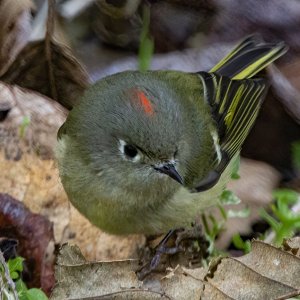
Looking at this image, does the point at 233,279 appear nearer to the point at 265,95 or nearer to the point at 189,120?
the point at 189,120

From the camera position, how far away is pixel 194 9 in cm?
437

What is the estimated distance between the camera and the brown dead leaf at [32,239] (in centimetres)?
313

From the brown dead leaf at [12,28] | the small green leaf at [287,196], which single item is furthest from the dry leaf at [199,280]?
the brown dead leaf at [12,28]

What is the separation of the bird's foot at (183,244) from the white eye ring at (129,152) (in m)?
0.69

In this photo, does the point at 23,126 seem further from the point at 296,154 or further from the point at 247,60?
the point at 296,154

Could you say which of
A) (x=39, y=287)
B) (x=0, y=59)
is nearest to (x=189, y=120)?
(x=39, y=287)

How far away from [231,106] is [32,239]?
106 centimetres

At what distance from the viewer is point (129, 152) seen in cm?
277

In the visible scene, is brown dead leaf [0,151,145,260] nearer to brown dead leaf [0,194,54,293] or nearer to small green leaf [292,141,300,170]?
brown dead leaf [0,194,54,293]

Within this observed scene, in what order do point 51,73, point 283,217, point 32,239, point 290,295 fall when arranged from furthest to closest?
point 51,73 → point 283,217 → point 32,239 → point 290,295

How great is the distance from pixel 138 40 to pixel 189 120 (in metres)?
1.26

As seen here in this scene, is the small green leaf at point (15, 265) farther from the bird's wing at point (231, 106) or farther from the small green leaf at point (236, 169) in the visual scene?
the small green leaf at point (236, 169)

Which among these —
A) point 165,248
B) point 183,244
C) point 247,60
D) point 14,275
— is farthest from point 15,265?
point 247,60

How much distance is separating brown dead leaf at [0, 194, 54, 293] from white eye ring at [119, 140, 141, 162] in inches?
22.6
